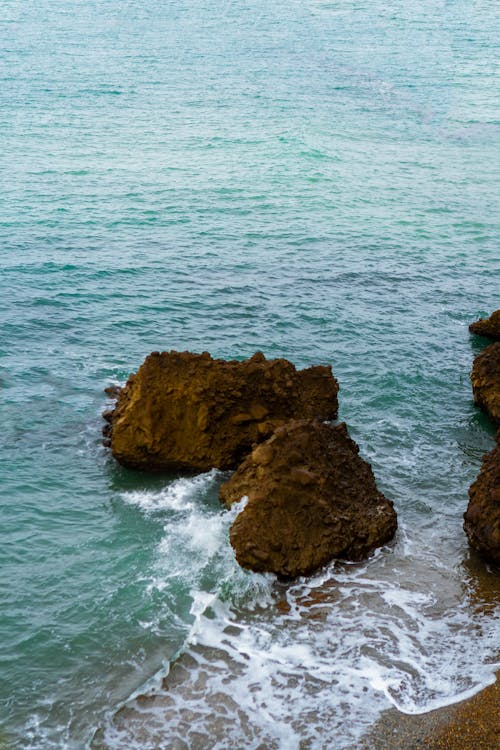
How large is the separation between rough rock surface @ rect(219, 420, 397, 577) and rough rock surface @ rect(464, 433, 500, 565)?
48.6 inches

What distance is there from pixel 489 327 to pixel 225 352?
7.12 m

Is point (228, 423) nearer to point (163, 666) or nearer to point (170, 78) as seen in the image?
point (163, 666)

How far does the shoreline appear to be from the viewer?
30.7 ft

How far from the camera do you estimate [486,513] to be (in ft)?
42.0

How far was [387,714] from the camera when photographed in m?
9.84

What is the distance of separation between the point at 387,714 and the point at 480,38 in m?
64.2

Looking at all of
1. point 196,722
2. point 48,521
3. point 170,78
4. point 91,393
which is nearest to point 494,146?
point 170,78

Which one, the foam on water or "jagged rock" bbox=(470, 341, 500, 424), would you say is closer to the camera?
the foam on water

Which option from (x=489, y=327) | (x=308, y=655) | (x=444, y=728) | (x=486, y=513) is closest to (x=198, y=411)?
(x=486, y=513)

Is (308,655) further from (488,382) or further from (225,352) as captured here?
(225,352)

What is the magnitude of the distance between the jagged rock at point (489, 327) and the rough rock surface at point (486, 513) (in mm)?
8680

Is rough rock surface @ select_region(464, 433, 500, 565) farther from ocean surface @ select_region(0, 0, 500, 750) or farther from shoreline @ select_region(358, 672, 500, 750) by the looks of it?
shoreline @ select_region(358, 672, 500, 750)

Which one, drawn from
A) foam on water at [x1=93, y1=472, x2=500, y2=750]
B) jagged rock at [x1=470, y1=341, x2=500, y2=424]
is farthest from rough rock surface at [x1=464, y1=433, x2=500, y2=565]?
jagged rock at [x1=470, y1=341, x2=500, y2=424]

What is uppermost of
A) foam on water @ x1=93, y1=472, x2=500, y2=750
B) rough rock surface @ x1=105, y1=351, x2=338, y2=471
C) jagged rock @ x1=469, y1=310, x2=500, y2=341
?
rough rock surface @ x1=105, y1=351, x2=338, y2=471
